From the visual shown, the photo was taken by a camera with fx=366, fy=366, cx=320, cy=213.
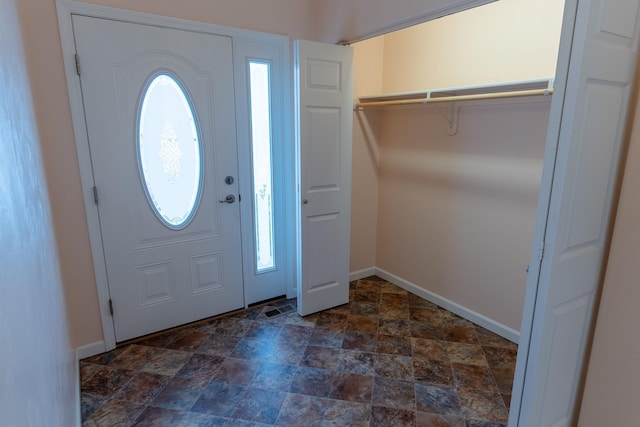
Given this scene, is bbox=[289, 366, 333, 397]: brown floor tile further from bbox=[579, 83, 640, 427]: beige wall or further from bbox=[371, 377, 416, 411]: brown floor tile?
bbox=[579, 83, 640, 427]: beige wall

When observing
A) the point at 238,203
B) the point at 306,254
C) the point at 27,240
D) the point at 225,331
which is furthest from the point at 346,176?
the point at 27,240

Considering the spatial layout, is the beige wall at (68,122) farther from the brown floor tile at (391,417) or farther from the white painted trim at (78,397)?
the brown floor tile at (391,417)

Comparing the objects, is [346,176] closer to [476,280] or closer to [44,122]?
[476,280]

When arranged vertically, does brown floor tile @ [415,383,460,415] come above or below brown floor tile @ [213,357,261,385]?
above

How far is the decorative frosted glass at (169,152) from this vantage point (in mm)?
2436

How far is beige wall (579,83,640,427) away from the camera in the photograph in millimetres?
1447

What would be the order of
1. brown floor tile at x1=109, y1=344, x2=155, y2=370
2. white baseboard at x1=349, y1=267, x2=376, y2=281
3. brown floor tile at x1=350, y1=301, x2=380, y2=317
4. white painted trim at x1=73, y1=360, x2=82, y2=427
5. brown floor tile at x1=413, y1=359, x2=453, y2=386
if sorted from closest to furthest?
white painted trim at x1=73, y1=360, x2=82, y2=427
brown floor tile at x1=413, y1=359, x2=453, y2=386
brown floor tile at x1=109, y1=344, x2=155, y2=370
brown floor tile at x1=350, y1=301, x2=380, y2=317
white baseboard at x1=349, y1=267, x2=376, y2=281

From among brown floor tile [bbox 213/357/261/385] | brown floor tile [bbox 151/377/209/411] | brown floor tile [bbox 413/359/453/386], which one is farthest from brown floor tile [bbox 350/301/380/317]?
brown floor tile [bbox 151/377/209/411]

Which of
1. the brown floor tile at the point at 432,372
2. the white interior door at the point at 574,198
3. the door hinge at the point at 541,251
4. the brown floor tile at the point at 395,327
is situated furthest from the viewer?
the brown floor tile at the point at 395,327

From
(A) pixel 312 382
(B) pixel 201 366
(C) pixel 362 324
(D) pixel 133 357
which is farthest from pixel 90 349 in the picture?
(C) pixel 362 324

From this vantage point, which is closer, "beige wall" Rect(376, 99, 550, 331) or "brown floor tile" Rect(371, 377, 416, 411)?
"brown floor tile" Rect(371, 377, 416, 411)

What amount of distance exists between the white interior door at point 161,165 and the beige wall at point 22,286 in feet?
2.16

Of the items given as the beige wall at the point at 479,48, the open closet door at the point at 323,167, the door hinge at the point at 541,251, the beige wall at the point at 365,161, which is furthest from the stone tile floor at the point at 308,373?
the beige wall at the point at 479,48

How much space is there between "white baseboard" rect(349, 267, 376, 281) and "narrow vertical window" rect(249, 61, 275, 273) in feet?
3.01
